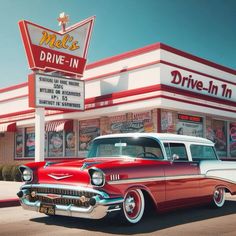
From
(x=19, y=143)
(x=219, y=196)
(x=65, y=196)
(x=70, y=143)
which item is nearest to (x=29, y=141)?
(x=19, y=143)

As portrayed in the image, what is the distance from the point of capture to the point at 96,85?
63.9ft

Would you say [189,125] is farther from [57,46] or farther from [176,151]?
[176,151]

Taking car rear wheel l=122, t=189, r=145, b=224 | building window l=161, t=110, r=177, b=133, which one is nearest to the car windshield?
car rear wheel l=122, t=189, r=145, b=224

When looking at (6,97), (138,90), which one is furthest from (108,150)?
(6,97)

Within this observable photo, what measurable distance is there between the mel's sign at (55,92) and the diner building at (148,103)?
894 mm

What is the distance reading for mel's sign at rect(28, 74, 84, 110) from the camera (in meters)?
16.9

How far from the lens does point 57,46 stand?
59.1 feet

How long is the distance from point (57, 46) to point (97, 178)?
1275 cm

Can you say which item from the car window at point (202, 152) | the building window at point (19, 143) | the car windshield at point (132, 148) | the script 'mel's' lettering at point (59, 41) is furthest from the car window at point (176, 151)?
the building window at point (19, 143)

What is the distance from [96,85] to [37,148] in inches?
169

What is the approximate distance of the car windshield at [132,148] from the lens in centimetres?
740

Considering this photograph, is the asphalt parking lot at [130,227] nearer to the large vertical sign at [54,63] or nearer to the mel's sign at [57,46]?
the large vertical sign at [54,63]

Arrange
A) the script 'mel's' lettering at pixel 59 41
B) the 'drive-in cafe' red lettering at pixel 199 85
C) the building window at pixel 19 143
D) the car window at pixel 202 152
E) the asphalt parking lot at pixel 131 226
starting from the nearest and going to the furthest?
Result: 1. the asphalt parking lot at pixel 131 226
2. the car window at pixel 202 152
3. the 'drive-in cafe' red lettering at pixel 199 85
4. the script 'mel's' lettering at pixel 59 41
5. the building window at pixel 19 143

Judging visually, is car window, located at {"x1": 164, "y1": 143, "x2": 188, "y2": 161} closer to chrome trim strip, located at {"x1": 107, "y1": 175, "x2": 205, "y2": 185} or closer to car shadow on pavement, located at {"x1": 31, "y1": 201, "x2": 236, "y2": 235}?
chrome trim strip, located at {"x1": 107, "y1": 175, "x2": 205, "y2": 185}
